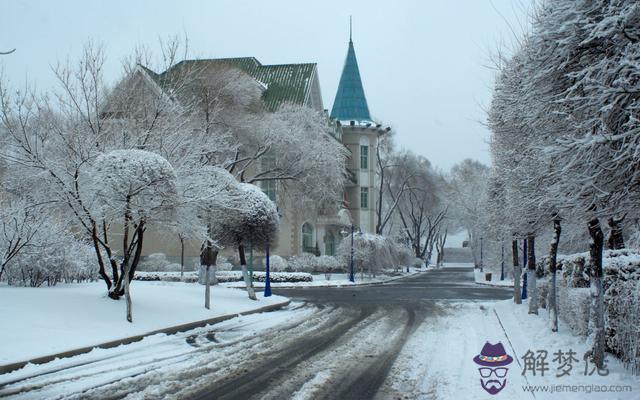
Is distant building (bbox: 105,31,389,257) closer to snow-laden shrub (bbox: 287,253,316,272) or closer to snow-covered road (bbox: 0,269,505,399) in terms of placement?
snow-laden shrub (bbox: 287,253,316,272)

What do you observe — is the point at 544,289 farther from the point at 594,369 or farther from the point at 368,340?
the point at 594,369

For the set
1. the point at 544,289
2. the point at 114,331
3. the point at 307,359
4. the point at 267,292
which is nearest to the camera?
the point at 307,359

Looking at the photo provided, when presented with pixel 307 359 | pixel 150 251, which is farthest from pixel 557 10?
pixel 150 251

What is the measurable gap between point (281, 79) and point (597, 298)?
144 ft

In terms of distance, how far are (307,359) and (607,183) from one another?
608cm

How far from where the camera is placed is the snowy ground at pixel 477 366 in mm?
7863

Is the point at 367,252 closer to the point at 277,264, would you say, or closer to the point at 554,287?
the point at 277,264

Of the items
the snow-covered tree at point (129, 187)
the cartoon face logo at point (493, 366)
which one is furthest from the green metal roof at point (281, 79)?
the cartoon face logo at point (493, 366)

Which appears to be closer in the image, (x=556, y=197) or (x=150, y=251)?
(x=556, y=197)

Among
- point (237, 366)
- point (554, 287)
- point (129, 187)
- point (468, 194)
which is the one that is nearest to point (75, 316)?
point (129, 187)

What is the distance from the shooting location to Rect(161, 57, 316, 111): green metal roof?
48.1 meters

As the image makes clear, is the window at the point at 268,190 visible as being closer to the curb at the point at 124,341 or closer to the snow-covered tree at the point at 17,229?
the curb at the point at 124,341

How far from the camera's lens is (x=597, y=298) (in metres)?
9.20

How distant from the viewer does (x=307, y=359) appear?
10.7 meters
